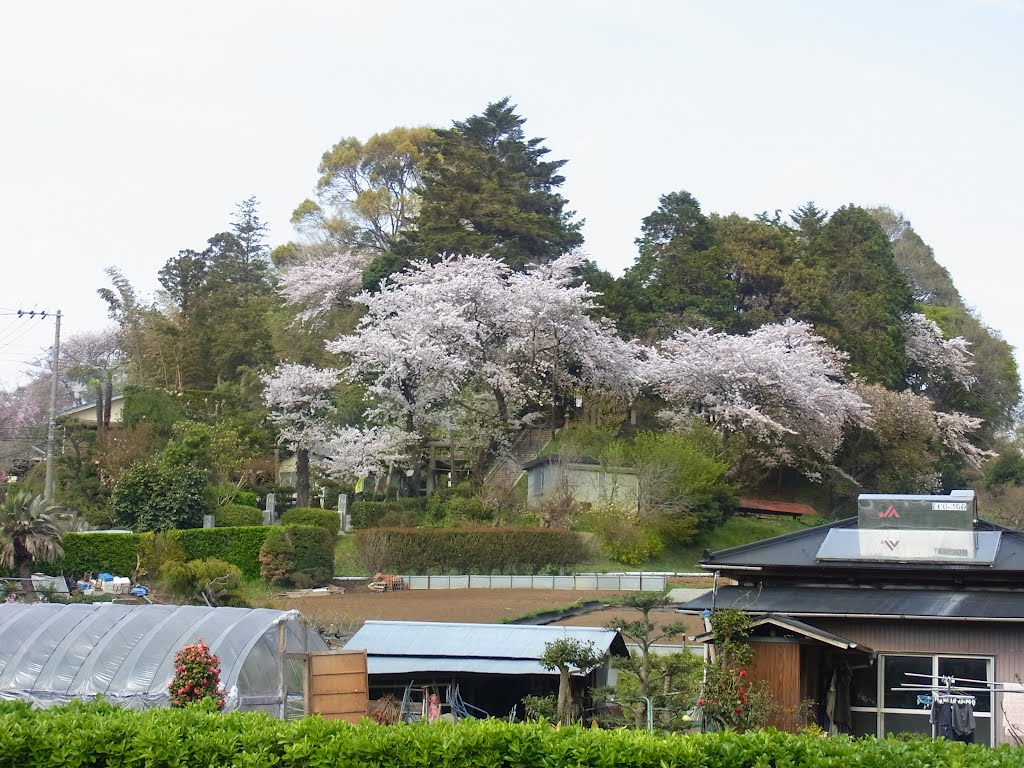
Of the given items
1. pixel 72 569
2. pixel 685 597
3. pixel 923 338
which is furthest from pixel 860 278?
pixel 72 569

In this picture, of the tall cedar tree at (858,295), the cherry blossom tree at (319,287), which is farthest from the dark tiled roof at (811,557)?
the cherry blossom tree at (319,287)

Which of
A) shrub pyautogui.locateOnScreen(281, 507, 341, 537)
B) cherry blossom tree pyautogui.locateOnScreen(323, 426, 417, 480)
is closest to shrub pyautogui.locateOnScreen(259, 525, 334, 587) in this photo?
shrub pyautogui.locateOnScreen(281, 507, 341, 537)

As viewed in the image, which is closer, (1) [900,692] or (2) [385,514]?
(1) [900,692]

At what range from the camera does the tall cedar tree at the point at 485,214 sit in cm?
4875

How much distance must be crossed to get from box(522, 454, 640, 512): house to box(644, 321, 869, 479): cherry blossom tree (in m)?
5.23

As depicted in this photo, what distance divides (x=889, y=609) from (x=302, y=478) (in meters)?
29.4

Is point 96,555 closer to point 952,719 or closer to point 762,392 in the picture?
point 762,392

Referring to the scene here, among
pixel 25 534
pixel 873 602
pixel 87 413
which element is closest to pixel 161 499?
pixel 25 534

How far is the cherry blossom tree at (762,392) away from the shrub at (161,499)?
16457 millimetres

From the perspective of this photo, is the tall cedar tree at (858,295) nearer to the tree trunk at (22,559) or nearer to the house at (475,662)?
the tree trunk at (22,559)

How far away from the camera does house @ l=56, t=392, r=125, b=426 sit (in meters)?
48.9

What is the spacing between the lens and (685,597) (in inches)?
1310

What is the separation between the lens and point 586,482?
4184cm

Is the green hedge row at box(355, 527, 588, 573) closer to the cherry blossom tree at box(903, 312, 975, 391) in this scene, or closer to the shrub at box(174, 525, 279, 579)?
the shrub at box(174, 525, 279, 579)
